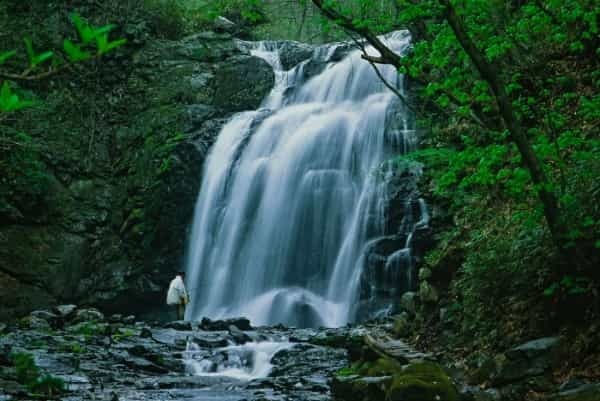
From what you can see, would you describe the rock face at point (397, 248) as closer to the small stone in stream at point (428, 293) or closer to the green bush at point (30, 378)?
the small stone in stream at point (428, 293)

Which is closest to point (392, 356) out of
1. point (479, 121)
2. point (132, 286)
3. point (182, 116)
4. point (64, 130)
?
point (479, 121)

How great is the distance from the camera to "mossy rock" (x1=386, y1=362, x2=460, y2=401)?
236 inches

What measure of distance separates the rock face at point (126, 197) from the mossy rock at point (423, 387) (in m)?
15.1

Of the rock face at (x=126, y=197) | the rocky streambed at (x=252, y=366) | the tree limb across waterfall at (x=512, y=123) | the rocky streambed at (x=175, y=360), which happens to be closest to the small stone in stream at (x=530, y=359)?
the rocky streambed at (x=252, y=366)

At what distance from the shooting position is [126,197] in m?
22.3

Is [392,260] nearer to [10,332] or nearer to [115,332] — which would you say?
[115,332]

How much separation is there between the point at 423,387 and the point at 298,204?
1295cm

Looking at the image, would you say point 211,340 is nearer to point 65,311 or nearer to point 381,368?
point 381,368

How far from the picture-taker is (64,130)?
78.7ft

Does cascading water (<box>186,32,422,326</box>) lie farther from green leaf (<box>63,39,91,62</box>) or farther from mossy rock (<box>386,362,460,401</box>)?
green leaf (<box>63,39,91,62</box>)

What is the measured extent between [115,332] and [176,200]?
8.35 meters

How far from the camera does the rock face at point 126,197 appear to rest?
800 inches

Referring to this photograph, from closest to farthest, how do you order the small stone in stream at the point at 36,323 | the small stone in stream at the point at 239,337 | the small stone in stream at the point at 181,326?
1. the small stone in stream at the point at 239,337
2. the small stone in stream at the point at 36,323
3. the small stone in stream at the point at 181,326

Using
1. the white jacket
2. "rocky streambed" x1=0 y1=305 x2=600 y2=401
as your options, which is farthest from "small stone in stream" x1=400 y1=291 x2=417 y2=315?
the white jacket
